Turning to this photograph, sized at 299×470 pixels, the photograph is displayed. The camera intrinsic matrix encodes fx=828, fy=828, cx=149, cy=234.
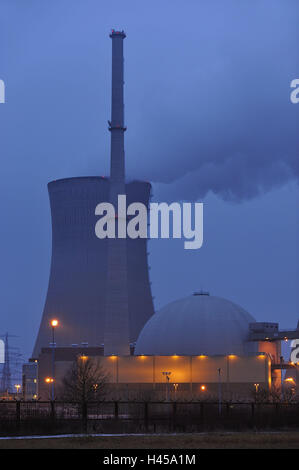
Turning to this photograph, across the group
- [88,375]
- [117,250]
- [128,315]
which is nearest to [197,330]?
[128,315]

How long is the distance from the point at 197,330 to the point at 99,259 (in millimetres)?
10496

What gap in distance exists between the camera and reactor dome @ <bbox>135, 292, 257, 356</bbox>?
7000cm

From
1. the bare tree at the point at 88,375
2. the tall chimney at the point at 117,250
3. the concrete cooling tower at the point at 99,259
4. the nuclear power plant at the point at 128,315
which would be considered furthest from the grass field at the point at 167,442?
the concrete cooling tower at the point at 99,259

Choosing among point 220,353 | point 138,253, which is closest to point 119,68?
point 138,253

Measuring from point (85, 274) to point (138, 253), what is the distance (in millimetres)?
5216

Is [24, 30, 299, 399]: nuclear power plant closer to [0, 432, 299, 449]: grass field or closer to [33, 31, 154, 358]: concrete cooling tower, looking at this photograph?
[33, 31, 154, 358]: concrete cooling tower

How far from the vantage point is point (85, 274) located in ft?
→ 234

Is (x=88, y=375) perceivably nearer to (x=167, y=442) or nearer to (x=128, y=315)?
(x=128, y=315)

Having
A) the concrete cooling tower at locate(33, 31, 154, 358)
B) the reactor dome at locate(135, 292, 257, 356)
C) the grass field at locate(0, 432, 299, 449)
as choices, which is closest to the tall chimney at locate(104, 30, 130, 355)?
the concrete cooling tower at locate(33, 31, 154, 358)

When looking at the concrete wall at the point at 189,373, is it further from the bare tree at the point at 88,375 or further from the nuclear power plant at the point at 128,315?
the bare tree at the point at 88,375

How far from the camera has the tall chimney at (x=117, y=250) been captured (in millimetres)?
67750

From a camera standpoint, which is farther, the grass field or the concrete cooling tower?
the concrete cooling tower

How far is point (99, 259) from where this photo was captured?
72.2 m

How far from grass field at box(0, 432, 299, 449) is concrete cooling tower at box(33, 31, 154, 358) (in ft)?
158
